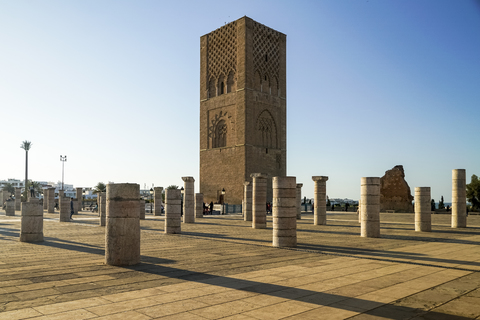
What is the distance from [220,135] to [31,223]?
1060 inches

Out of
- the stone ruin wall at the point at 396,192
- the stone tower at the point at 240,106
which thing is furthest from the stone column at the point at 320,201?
the stone tower at the point at 240,106

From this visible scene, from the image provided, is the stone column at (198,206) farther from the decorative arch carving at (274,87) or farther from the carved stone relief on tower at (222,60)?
the decorative arch carving at (274,87)

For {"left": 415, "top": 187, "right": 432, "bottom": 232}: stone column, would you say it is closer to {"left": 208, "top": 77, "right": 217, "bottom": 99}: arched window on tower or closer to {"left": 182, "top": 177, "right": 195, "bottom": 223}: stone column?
{"left": 182, "top": 177, "right": 195, "bottom": 223}: stone column

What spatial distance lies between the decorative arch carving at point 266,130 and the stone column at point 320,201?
18.1 metres

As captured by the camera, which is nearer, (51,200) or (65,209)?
(65,209)

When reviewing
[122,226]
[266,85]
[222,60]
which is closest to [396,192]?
[266,85]

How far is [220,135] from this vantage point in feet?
119

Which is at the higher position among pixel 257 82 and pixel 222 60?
pixel 222 60

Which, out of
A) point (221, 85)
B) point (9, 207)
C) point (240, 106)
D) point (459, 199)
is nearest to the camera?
point (459, 199)

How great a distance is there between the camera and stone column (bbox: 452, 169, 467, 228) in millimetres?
15141

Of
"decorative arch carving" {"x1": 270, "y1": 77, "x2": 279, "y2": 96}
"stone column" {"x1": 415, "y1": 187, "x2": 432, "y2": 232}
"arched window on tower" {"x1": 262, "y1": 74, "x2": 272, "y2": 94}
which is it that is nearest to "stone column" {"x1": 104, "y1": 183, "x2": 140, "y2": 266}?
"stone column" {"x1": 415, "y1": 187, "x2": 432, "y2": 232}

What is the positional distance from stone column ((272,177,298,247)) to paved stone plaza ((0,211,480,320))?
0.84 m

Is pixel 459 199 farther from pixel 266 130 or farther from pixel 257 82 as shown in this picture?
pixel 257 82

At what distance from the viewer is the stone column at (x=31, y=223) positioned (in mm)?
9789
